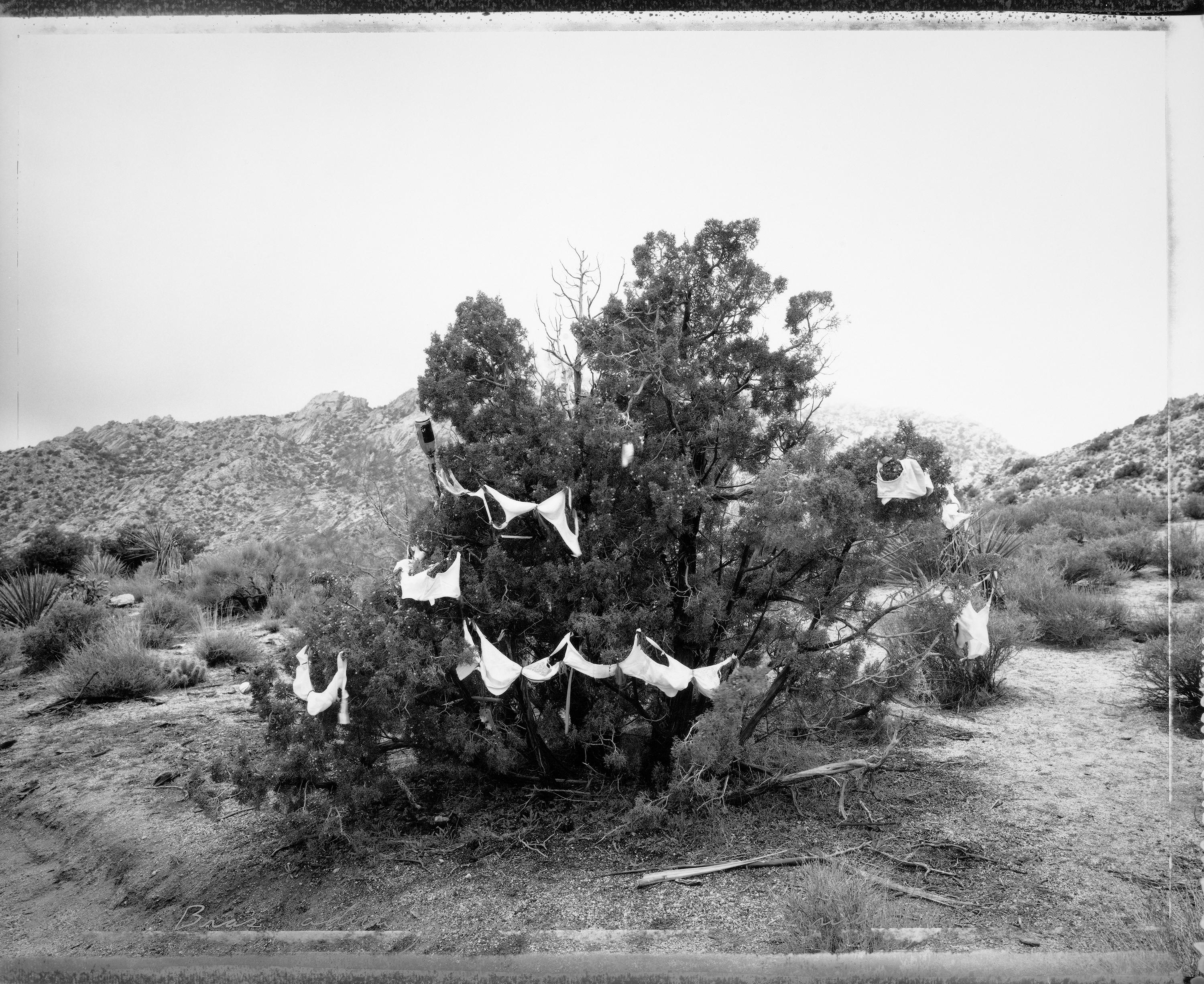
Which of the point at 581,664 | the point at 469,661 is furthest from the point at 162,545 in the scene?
the point at 581,664

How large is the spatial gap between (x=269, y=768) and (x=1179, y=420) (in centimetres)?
A: 2425

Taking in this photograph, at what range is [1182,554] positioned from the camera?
1134 cm

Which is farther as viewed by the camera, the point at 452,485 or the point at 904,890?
the point at 452,485

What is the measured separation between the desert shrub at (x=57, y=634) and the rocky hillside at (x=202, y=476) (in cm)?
521

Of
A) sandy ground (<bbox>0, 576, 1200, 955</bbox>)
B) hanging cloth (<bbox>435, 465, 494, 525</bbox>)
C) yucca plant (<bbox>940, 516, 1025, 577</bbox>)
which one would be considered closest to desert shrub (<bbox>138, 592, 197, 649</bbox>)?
sandy ground (<bbox>0, 576, 1200, 955</bbox>)

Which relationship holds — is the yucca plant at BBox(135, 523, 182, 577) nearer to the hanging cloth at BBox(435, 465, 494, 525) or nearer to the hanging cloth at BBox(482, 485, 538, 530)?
the hanging cloth at BBox(435, 465, 494, 525)

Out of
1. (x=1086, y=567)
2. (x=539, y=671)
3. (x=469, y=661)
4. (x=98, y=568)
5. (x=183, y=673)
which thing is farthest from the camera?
(x=98, y=568)

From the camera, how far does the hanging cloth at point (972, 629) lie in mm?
4848

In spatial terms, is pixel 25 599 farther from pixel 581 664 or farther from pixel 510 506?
pixel 581 664

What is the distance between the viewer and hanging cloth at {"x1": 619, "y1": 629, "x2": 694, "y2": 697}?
4.41m

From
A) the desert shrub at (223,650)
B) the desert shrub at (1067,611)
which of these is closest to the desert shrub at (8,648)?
the desert shrub at (223,650)

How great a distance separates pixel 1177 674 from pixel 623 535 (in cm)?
499

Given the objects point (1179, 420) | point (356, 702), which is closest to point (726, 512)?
point (356, 702)

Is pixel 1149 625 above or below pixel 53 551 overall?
below
